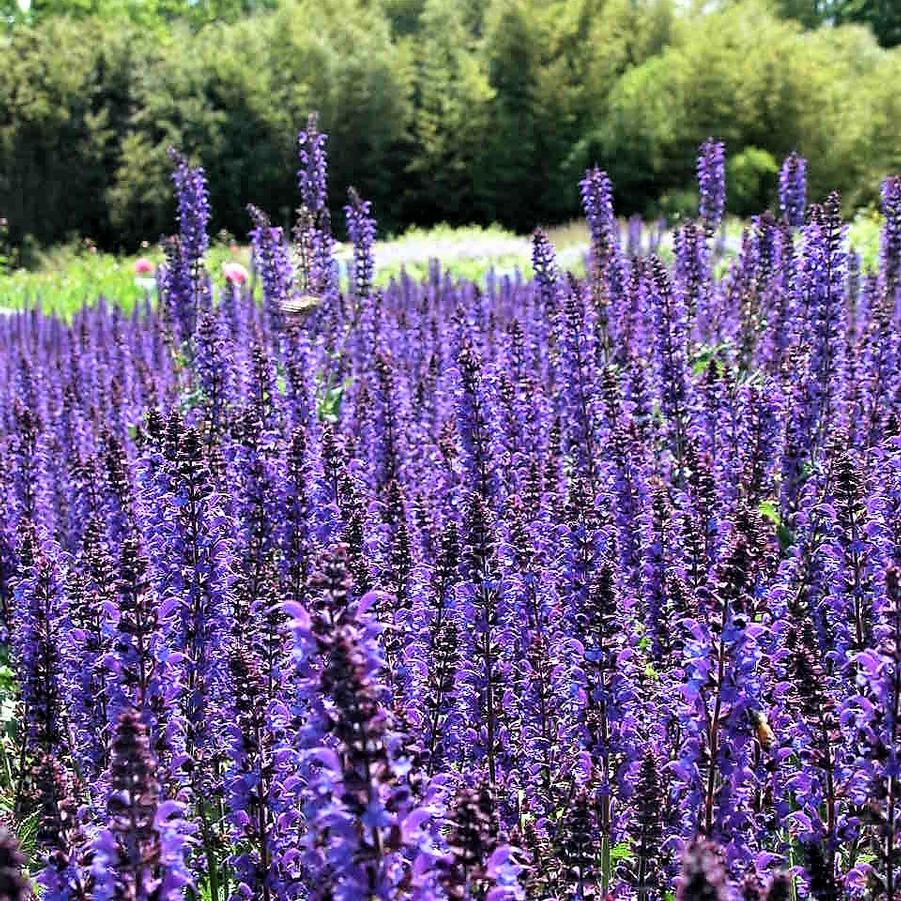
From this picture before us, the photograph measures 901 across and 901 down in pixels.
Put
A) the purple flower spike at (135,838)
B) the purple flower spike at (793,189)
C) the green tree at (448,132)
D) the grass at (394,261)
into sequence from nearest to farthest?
the purple flower spike at (135,838) < the purple flower spike at (793,189) < the grass at (394,261) < the green tree at (448,132)

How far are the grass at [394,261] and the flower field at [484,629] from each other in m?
13.4

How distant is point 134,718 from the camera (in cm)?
283

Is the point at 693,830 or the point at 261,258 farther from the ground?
the point at 261,258

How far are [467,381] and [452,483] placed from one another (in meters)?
0.72

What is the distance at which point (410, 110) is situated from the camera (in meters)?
45.9

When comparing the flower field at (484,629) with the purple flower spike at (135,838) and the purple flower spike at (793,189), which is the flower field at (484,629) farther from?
the purple flower spike at (793,189)

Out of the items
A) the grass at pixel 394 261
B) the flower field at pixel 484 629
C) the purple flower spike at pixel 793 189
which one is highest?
the purple flower spike at pixel 793 189

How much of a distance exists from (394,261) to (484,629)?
2671 cm

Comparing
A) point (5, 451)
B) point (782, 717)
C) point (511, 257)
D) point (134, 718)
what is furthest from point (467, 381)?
point (511, 257)

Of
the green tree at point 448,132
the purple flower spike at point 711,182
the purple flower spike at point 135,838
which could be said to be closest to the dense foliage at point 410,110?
the green tree at point 448,132

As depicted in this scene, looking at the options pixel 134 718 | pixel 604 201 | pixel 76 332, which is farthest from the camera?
pixel 76 332

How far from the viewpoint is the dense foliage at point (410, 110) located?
39.1 metres

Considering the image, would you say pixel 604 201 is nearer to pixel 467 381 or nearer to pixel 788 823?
pixel 467 381

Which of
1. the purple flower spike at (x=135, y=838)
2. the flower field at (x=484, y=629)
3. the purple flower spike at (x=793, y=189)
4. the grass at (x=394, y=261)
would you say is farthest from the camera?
the grass at (x=394, y=261)
